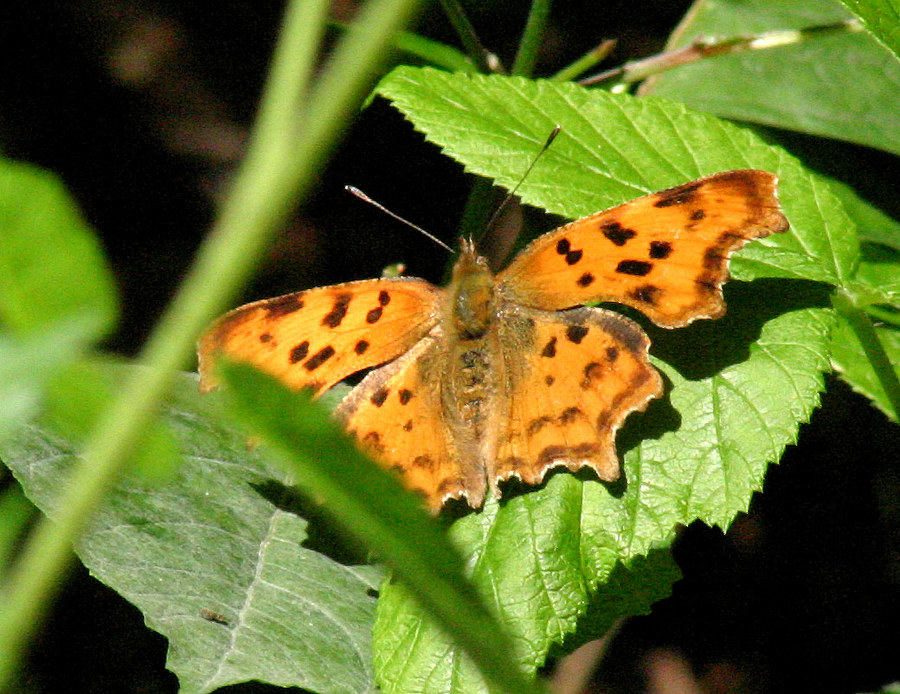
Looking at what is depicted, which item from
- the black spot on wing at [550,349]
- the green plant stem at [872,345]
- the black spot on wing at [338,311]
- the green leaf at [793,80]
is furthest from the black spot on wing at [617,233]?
the green leaf at [793,80]

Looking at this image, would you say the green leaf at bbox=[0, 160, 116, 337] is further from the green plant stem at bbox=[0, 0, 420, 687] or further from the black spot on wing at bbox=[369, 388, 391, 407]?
the black spot on wing at bbox=[369, 388, 391, 407]

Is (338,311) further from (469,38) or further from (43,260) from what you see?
(43,260)

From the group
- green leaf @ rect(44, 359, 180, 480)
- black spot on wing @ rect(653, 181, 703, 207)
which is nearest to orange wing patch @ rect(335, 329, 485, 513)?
black spot on wing @ rect(653, 181, 703, 207)

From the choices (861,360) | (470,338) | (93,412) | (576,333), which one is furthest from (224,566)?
(93,412)

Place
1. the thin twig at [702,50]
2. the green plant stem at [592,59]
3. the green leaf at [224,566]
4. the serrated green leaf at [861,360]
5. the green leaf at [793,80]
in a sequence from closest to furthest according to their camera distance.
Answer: the green leaf at [224,566], the serrated green leaf at [861,360], the green plant stem at [592,59], the thin twig at [702,50], the green leaf at [793,80]

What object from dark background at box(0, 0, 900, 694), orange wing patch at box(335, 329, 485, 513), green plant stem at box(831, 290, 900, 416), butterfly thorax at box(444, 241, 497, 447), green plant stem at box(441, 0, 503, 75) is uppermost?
green plant stem at box(441, 0, 503, 75)

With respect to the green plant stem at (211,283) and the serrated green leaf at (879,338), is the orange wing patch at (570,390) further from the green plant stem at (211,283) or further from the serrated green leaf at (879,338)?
the green plant stem at (211,283)

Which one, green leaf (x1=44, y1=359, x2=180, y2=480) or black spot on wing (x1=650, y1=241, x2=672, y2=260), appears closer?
green leaf (x1=44, y1=359, x2=180, y2=480)
